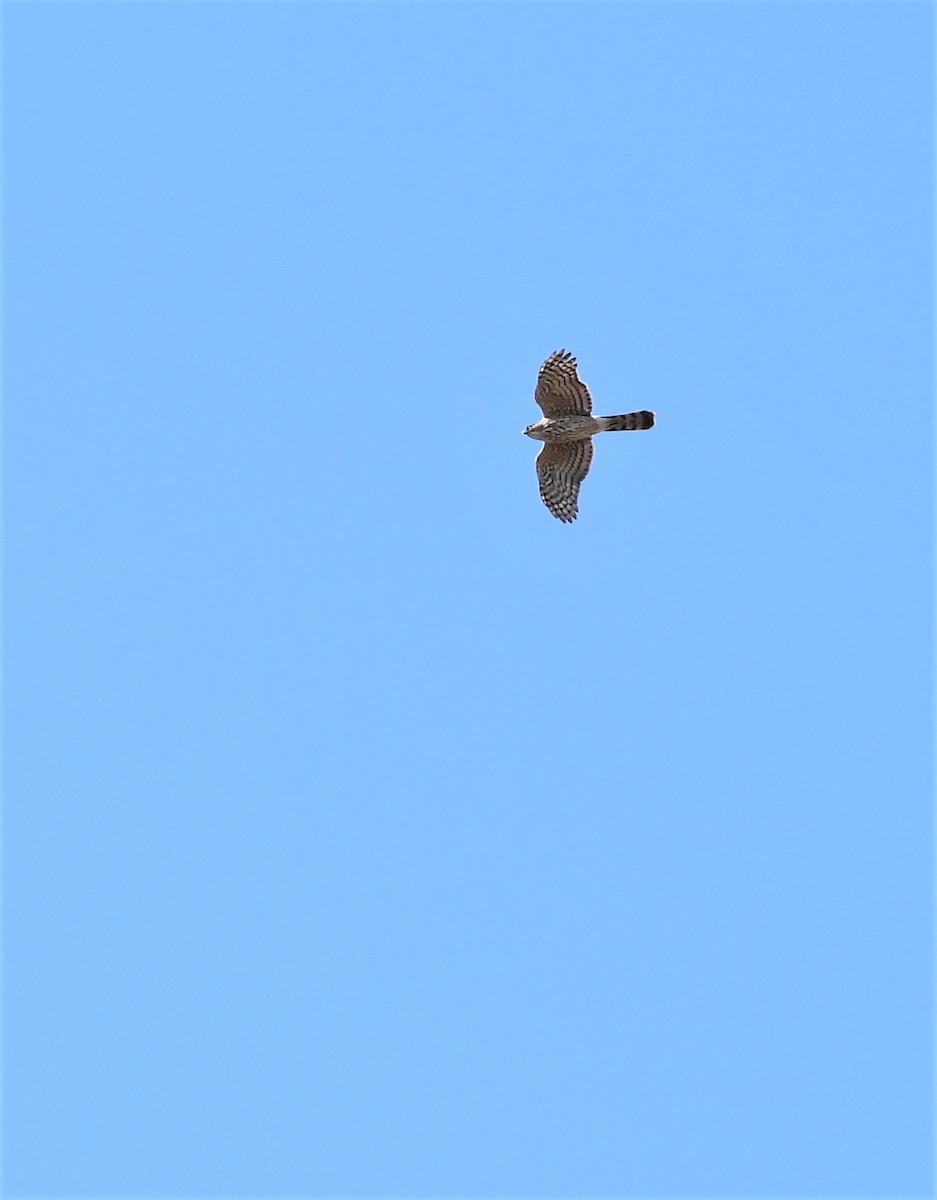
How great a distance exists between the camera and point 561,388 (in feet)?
110

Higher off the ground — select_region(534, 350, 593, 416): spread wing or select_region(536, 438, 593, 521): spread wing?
select_region(534, 350, 593, 416): spread wing

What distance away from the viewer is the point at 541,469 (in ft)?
114

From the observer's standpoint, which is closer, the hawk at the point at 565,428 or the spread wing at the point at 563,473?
the hawk at the point at 565,428

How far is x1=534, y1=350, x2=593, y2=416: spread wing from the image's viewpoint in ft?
110

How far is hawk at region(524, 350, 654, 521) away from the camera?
3362cm

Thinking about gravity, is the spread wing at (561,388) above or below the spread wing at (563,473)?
above

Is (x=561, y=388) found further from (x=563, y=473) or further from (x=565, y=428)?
(x=563, y=473)

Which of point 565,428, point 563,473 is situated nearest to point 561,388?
point 565,428

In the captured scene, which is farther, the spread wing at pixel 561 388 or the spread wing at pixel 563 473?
the spread wing at pixel 563 473

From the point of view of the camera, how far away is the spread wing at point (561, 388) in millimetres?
33562

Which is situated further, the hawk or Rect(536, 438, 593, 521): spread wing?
Rect(536, 438, 593, 521): spread wing

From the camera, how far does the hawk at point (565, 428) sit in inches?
1324

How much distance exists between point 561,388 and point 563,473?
1.64 metres

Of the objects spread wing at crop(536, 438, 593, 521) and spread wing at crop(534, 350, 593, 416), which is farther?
spread wing at crop(536, 438, 593, 521)
